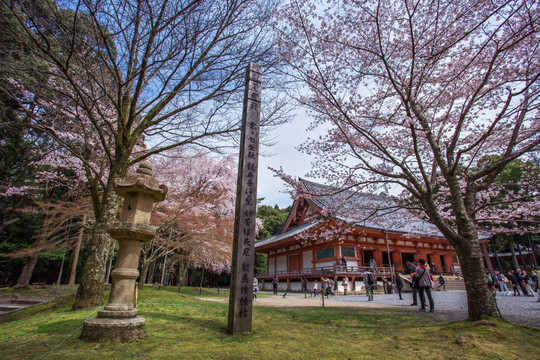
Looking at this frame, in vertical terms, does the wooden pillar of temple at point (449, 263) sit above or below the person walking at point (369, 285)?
above

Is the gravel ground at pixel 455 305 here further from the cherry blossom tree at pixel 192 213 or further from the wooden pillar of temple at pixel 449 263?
the wooden pillar of temple at pixel 449 263

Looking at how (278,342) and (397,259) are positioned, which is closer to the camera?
(278,342)

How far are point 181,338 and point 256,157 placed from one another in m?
2.97

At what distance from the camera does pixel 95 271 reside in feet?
20.0

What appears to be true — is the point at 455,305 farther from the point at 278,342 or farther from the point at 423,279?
the point at 278,342

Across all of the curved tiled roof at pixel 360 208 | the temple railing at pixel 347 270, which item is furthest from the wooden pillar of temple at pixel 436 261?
the temple railing at pixel 347 270

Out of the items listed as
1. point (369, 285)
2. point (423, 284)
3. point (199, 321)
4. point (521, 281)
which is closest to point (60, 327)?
point (199, 321)

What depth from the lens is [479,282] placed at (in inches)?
195

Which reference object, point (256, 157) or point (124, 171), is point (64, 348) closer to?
point (256, 157)

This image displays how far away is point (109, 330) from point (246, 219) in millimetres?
2312

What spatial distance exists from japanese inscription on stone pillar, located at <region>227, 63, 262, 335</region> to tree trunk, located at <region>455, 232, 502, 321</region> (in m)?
4.08

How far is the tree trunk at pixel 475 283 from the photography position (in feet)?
15.8

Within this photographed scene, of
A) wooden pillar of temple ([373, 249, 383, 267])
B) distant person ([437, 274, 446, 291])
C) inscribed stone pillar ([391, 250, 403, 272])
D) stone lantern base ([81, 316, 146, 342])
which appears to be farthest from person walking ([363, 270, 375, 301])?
stone lantern base ([81, 316, 146, 342])

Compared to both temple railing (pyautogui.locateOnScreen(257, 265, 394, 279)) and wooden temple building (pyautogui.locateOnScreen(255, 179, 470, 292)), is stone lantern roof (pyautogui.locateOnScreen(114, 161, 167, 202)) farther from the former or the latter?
temple railing (pyautogui.locateOnScreen(257, 265, 394, 279))
